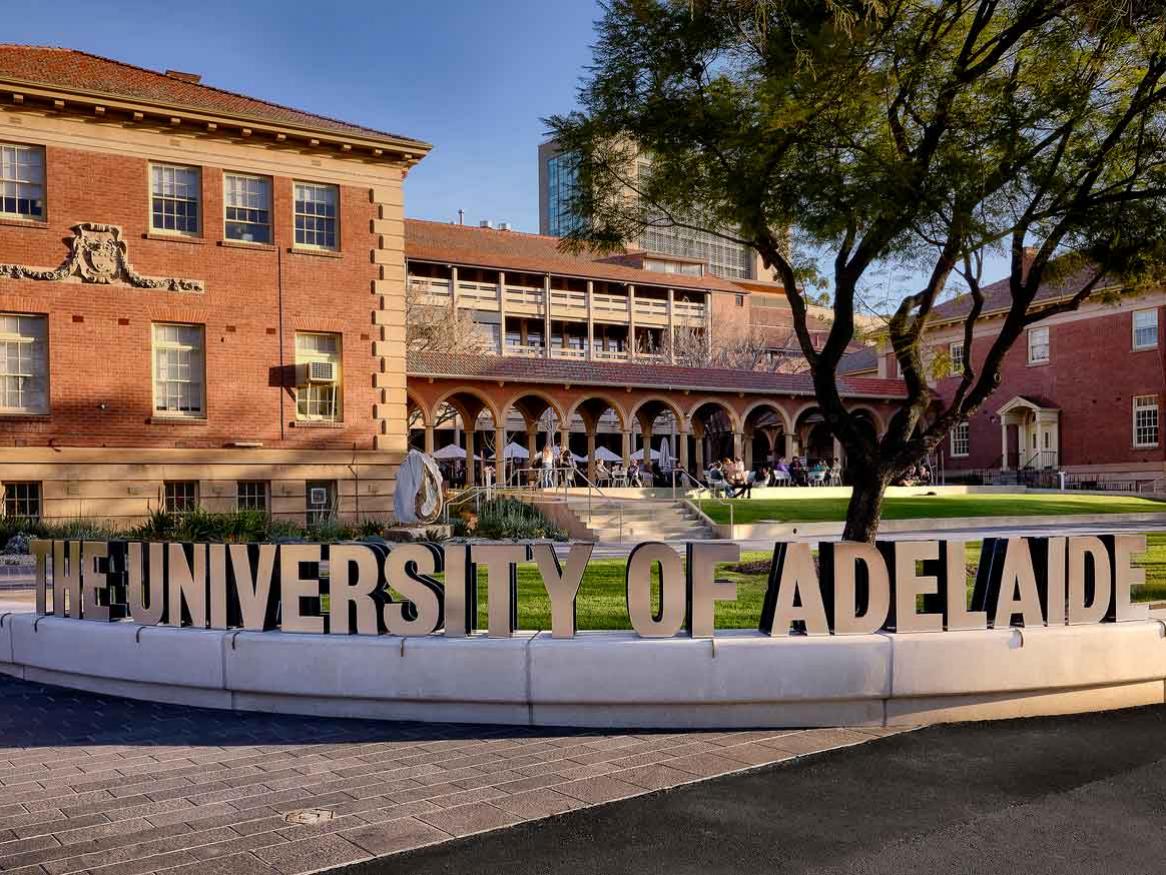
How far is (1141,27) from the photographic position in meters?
Result: 11.9

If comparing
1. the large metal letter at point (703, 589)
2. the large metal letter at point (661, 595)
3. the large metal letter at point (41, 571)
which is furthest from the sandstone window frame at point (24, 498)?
the large metal letter at point (703, 589)

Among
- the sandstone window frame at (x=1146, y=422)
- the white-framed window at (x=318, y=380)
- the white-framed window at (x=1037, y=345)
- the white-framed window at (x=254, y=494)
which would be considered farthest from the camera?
the white-framed window at (x=1037, y=345)

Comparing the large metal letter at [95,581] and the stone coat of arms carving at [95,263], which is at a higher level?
the stone coat of arms carving at [95,263]

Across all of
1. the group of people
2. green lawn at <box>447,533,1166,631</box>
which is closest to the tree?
green lawn at <box>447,533,1166,631</box>

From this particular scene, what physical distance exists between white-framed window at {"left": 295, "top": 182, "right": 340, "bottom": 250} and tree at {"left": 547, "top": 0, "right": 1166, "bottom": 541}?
12560 mm

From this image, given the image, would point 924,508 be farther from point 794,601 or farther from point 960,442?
point 960,442

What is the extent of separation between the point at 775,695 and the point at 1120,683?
2665 mm

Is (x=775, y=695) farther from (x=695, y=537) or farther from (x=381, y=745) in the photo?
(x=695, y=537)

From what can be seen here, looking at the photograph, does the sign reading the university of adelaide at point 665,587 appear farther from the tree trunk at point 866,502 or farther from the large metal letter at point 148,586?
the tree trunk at point 866,502

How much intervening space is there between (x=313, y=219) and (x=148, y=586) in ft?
59.0

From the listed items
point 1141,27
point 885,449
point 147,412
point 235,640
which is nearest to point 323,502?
point 147,412

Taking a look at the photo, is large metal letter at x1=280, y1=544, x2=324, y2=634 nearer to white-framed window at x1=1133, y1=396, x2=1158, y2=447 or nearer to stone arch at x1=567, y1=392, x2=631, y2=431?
stone arch at x1=567, y1=392, x2=631, y2=431

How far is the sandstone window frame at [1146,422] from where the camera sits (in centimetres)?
4356

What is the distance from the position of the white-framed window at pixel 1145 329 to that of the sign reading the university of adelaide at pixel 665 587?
134 ft
